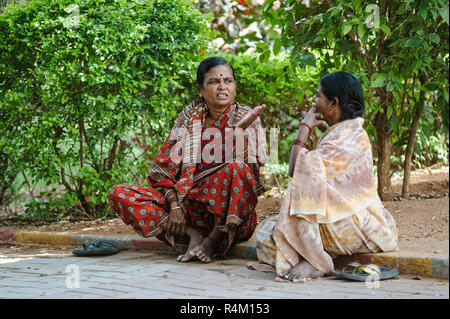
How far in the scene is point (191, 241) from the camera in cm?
455

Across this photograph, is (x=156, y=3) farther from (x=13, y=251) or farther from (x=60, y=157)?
(x=13, y=251)

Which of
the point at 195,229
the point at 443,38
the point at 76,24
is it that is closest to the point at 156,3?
the point at 76,24

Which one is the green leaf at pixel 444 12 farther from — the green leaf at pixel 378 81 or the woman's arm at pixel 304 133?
the woman's arm at pixel 304 133

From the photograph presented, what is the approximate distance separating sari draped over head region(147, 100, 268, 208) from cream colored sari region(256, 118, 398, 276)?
85cm

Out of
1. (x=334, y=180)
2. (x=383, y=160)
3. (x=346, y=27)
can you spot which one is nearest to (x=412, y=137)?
(x=383, y=160)

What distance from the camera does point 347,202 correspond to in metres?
3.62

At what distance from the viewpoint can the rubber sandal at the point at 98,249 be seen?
190 inches

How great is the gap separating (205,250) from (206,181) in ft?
1.75

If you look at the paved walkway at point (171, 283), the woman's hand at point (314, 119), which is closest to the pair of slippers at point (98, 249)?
the paved walkway at point (171, 283)

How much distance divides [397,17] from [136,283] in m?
3.21

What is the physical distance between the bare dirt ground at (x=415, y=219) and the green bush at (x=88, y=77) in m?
0.34

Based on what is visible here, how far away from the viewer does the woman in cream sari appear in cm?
360

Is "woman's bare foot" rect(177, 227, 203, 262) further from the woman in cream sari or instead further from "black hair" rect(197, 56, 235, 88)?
"black hair" rect(197, 56, 235, 88)

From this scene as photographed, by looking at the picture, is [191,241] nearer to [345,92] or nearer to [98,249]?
[98,249]
